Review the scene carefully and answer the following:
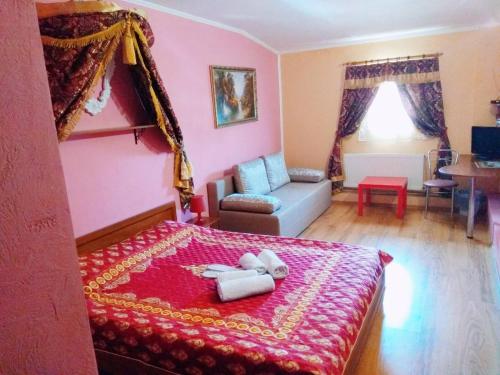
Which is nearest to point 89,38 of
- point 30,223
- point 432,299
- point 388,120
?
point 30,223

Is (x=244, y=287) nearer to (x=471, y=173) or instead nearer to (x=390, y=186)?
(x=471, y=173)

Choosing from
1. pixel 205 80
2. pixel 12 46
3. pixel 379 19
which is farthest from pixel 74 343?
pixel 379 19

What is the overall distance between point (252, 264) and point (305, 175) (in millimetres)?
3112

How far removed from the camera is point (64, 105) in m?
2.38

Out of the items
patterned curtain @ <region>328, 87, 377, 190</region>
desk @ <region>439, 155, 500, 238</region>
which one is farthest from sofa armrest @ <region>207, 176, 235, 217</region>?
desk @ <region>439, 155, 500, 238</region>

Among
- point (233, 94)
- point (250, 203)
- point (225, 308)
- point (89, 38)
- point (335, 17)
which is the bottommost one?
point (225, 308)

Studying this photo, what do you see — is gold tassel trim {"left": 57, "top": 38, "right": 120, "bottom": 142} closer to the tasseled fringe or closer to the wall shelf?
the tasseled fringe

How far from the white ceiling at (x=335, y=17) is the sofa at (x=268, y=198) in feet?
5.33

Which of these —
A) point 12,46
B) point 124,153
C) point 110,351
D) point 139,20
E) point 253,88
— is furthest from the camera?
point 253,88

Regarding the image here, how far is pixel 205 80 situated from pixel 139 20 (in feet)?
5.01

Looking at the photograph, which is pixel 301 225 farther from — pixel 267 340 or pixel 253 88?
pixel 267 340

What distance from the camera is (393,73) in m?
5.14

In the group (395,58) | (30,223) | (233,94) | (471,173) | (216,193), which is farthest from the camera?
(395,58)

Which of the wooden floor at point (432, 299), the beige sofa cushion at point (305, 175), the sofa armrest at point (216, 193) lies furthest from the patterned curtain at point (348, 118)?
the sofa armrest at point (216, 193)
